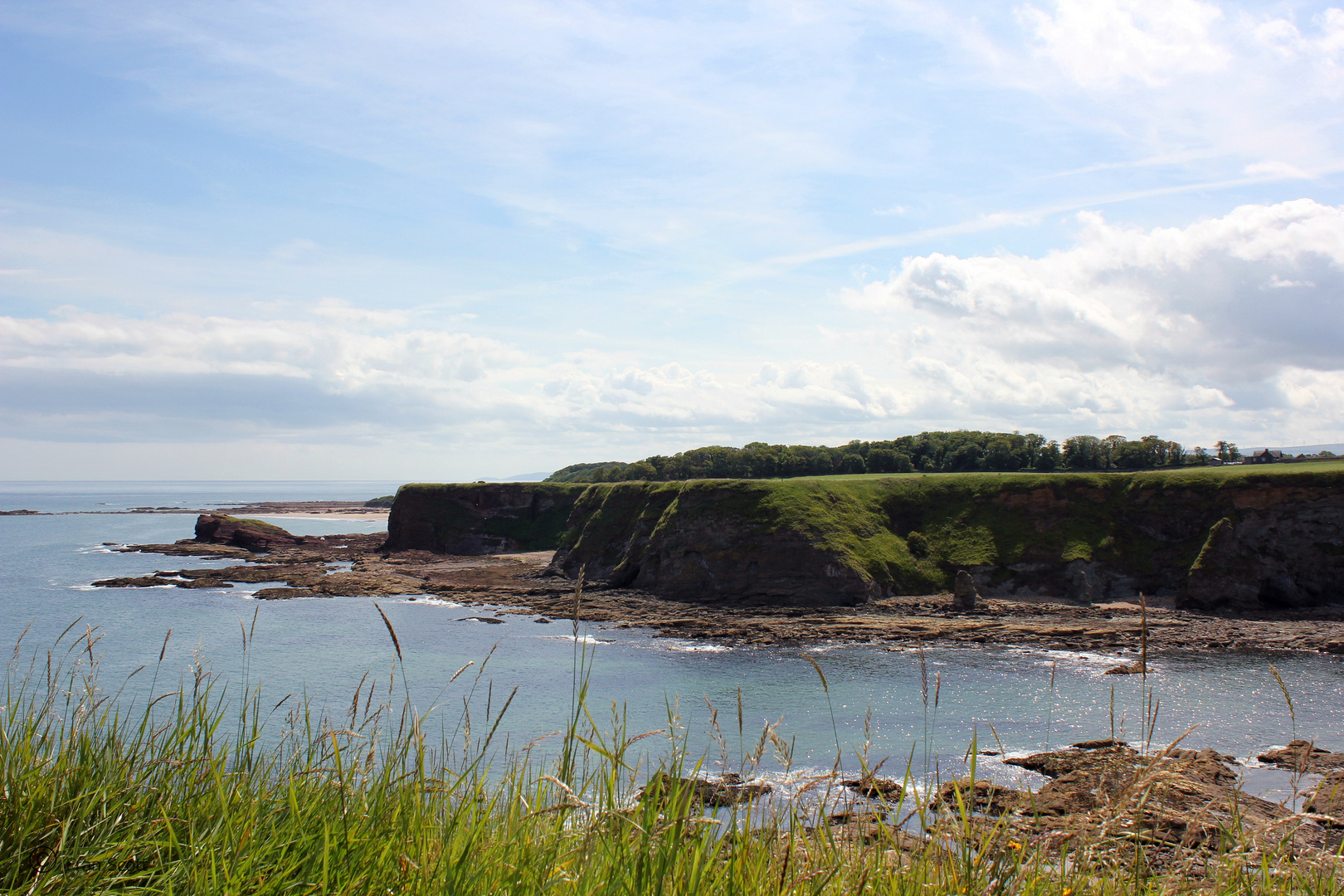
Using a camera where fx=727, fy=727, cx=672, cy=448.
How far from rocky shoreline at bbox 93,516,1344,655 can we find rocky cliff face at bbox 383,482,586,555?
15.1 m

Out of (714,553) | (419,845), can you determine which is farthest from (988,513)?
(419,845)

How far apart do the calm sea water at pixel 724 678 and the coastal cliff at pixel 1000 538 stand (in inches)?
549

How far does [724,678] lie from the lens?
41.9 m

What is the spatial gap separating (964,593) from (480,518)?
230ft

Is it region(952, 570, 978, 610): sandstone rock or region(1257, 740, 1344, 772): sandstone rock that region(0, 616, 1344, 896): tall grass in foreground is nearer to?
region(1257, 740, 1344, 772): sandstone rock

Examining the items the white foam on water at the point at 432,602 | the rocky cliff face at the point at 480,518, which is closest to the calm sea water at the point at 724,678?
the white foam on water at the point at 432,602

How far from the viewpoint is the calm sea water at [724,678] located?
102ft

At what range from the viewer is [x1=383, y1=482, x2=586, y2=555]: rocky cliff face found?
339 feet

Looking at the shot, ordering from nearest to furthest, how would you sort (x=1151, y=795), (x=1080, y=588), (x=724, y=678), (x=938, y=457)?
1. (x=1151, y=795)
2. (x=724, y=678)
3. (x=1080, y=588)
4. (x=938, y=457)

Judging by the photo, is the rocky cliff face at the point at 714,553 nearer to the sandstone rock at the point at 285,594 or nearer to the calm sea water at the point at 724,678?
the calm sea water at the point at 724,678

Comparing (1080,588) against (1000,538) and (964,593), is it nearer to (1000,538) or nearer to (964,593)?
(1000,538)

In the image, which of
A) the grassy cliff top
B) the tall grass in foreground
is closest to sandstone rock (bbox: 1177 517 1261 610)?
the grassy cliff top

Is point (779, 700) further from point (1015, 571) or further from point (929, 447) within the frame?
point (929, 447)

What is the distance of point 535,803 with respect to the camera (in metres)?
4.58
